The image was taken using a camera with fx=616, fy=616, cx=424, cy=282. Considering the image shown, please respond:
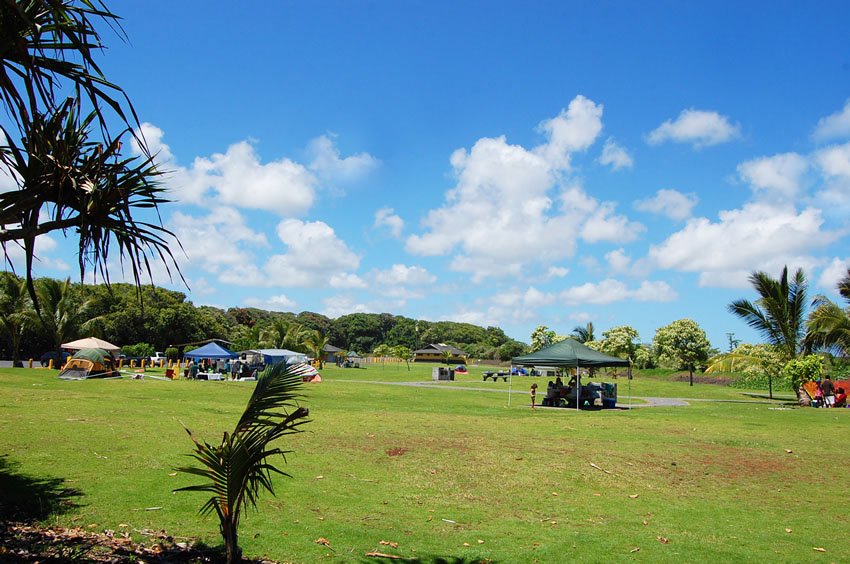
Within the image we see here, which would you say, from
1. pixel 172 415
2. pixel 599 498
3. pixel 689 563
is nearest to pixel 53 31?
pixel 689 563

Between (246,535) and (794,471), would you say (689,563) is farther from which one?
(794,471)

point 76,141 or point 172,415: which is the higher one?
point 76,141

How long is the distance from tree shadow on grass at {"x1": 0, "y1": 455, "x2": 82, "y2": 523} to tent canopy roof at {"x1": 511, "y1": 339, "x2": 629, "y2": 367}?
1569 cm

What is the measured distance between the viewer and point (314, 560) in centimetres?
601

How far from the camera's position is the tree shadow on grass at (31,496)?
675 cm

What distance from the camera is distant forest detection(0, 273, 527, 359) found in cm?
4191

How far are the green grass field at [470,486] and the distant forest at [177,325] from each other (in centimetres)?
243

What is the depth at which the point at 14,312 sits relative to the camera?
137 feet

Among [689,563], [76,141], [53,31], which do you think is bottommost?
[689,563]

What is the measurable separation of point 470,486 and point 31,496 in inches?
223

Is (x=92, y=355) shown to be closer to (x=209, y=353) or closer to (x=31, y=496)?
(x=209, y=353)

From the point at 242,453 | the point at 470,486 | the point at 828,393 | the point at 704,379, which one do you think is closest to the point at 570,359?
the point at 828,393

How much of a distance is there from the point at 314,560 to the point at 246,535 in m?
0.99

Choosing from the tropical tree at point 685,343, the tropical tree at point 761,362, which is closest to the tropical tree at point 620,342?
the tropical tree at point 685,343
